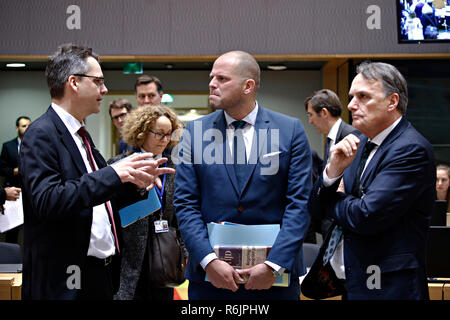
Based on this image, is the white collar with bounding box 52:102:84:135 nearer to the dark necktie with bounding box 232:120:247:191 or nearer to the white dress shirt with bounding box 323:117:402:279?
the dark necktie with bounding box 232:120:247:191

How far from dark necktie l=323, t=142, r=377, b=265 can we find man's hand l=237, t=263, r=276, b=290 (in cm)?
26

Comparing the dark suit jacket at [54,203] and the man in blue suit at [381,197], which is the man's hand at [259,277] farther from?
the dark suit jacket at [54,203]

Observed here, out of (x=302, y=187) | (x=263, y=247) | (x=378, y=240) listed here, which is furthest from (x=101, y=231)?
(x=378, y=240)

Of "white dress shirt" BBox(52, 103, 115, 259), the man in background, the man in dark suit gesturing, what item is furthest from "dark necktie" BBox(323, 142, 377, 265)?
the man in background

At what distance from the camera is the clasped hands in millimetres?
1976

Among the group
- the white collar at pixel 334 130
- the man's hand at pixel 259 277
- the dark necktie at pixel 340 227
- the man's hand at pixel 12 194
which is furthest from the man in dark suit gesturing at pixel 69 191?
the white collar at pixel 334 130

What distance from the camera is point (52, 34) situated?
645cm

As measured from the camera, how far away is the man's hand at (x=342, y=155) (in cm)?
195

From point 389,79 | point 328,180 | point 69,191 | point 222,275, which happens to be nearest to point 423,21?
point 389,79

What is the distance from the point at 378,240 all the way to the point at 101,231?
3.48 feet

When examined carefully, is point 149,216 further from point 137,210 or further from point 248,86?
point 248,86

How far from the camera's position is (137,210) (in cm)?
226

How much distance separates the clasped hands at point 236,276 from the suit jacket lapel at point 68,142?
0.63 meters

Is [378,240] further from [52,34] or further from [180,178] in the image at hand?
[52,34]
